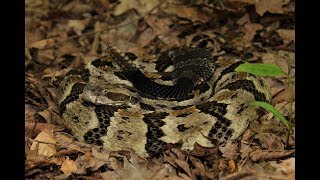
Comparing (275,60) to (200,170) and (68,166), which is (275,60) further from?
(68,166)

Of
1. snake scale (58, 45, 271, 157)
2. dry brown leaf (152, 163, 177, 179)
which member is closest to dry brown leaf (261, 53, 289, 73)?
snake scale (58, 45, 271, 157)

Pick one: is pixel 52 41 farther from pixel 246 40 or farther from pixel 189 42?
pixel 246 40

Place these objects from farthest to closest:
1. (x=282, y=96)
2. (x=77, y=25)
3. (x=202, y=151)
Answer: (x=77, y=25)
(x=282, y=96)
(x=202, y=151)

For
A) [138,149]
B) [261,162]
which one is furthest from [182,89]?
[261,162]

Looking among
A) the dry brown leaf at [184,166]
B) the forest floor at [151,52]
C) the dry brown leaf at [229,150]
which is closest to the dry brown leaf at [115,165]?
the forest floor at [151,52]

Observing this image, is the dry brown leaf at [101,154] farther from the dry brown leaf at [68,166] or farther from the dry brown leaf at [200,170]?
the dry brown leaf at [200,170]

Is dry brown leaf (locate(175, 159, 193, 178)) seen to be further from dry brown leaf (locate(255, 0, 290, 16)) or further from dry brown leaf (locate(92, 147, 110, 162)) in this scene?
dry brown leaf (locate(255, 0, 290, 16))

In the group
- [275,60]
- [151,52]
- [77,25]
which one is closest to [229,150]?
[275,60]
